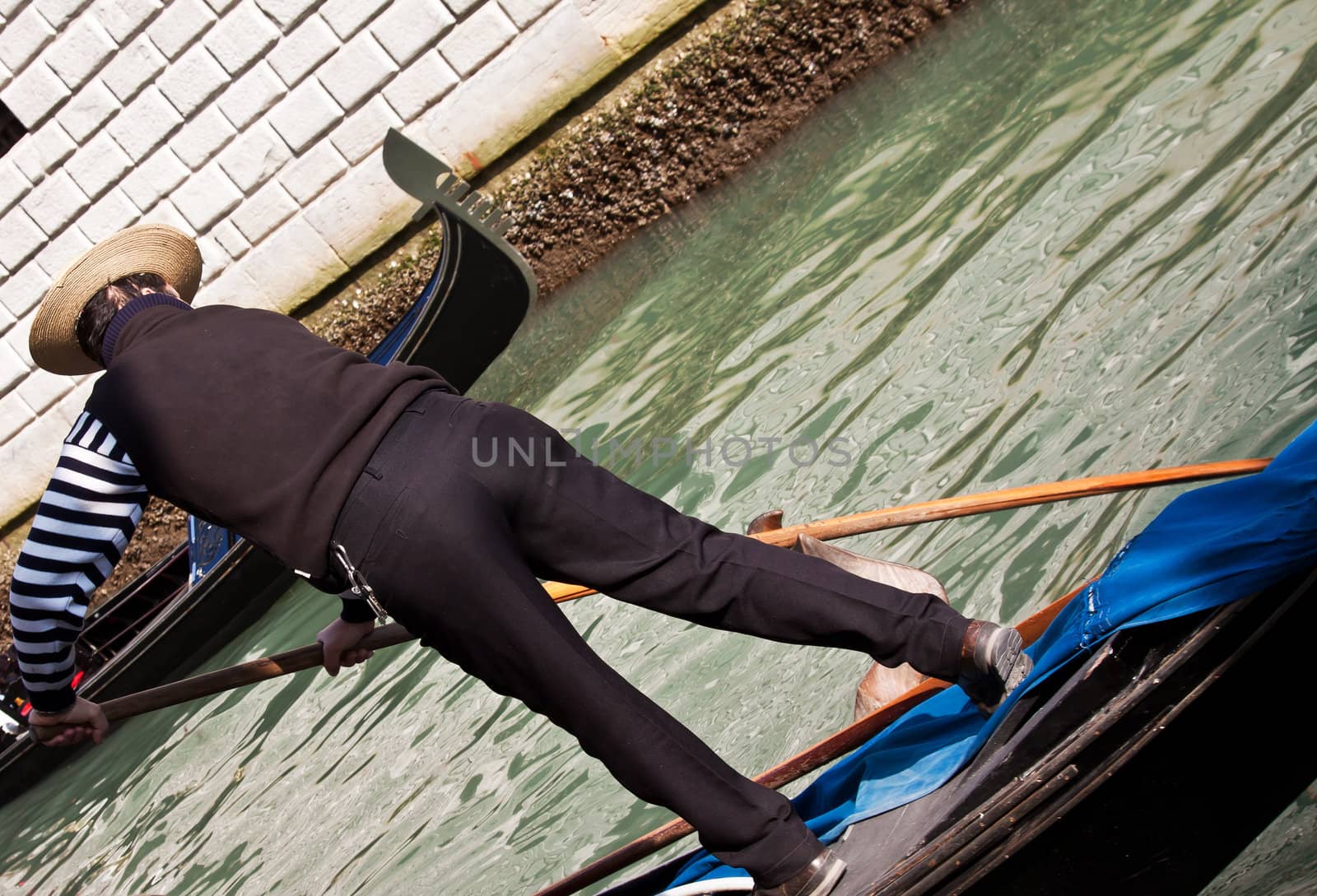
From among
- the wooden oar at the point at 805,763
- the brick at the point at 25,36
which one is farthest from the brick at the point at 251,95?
the wooden oar at the point at 805,763

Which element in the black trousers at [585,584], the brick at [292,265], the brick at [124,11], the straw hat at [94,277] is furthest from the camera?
the brick at [292,265]

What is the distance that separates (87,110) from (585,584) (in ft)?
15.3

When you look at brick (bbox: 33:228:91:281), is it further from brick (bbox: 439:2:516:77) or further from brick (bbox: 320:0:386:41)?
brick (bbox: 439:2:516:77)

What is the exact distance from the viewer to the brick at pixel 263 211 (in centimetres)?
530

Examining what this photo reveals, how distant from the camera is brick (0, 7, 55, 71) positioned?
5051 mm

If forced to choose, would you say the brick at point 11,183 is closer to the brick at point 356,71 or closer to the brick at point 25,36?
the brick at point 25,36

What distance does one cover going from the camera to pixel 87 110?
5168mm

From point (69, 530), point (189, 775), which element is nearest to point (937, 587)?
point (69, 530)

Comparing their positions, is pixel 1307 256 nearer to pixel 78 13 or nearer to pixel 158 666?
pixel 158 666

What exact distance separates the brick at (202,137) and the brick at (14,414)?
136cm

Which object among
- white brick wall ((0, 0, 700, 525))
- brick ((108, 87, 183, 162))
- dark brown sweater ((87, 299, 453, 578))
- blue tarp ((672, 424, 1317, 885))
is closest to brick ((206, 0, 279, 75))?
white brick wall ((0, 0, 700, 525))

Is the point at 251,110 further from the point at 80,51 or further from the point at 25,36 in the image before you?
the point at 25,36

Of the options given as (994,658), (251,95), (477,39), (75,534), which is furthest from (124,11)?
(994,658)

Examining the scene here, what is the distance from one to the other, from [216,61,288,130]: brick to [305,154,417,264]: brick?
0.44 meters
